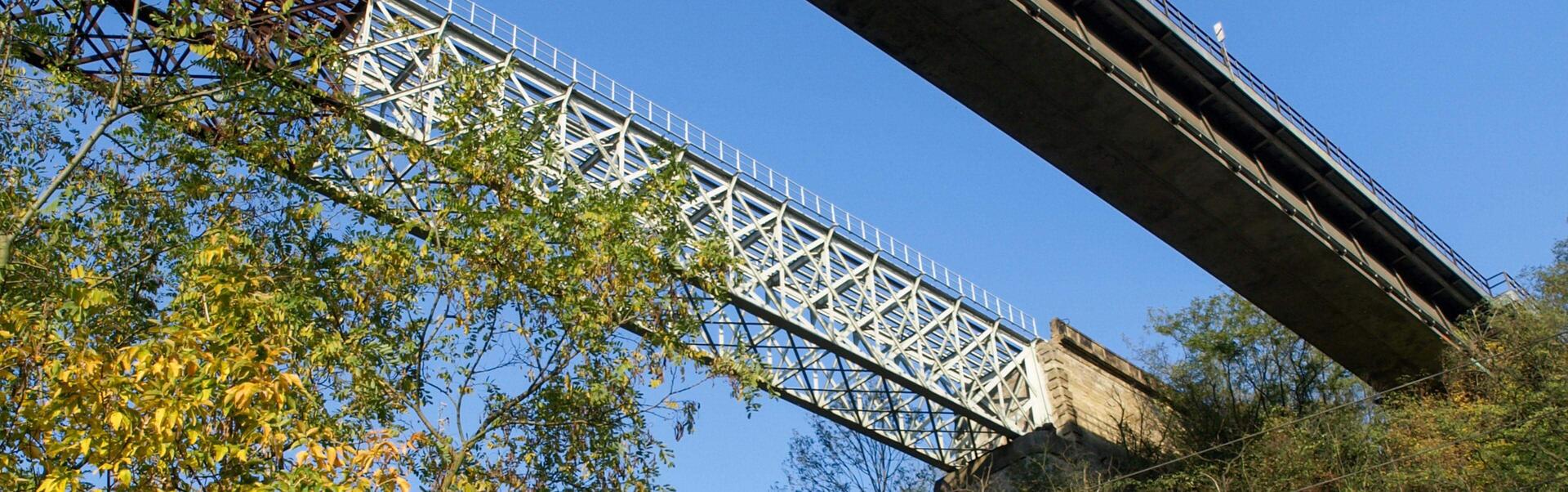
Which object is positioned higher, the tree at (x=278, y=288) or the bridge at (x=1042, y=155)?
the bridge at (x=1042, y=155)

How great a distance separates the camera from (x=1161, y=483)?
2477 centimetres

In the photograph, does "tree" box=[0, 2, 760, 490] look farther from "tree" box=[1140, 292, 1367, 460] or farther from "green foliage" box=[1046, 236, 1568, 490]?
"tree" box=[1140, 292, 1367, 460]

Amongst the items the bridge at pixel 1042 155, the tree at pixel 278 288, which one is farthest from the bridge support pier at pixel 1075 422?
the tree at pixel 278 288

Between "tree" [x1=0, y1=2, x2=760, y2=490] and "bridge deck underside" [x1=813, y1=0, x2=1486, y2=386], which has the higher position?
"bridge deck underside" [x1=813, y1=0, x2=1486, y2=386]

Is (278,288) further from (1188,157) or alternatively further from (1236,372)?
(1236,372)

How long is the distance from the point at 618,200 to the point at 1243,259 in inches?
592

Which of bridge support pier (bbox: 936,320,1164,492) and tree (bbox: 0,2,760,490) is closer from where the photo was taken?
tree (bbox: 0,2,760,490)

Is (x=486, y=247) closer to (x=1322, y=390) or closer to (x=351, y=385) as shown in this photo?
(x=351, y=385)

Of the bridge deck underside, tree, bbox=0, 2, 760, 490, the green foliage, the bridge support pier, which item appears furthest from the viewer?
the bridge support pier

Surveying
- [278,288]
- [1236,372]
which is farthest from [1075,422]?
[278,288]

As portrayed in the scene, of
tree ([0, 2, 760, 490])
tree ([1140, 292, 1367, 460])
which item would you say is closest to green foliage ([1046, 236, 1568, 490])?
tree ([1140, 292, 1367, 460])

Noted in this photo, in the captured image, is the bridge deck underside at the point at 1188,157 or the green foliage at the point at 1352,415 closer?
the bridge deck underside at the point at 1188,157

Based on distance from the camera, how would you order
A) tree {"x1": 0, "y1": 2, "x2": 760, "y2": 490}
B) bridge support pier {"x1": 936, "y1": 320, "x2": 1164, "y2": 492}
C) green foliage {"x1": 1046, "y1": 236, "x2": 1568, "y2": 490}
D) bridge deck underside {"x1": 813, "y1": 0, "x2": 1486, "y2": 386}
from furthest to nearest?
bridge support pier {"x1": 936, "y1": 320, "x2": 1164, "y2": 492}, green foliage {"x1": 1046, "y1": 236, "x2": 1568, "y2": 490}, bridge deck underside {"x1": 813, "y1": 0, "x2": 1486, "y2": 386}, tree {"x1": 0, "y1": 2, "x2": 760, "y2": 490}

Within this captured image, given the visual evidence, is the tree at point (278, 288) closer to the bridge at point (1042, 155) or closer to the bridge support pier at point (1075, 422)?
the bridge at point (1042, 155)
